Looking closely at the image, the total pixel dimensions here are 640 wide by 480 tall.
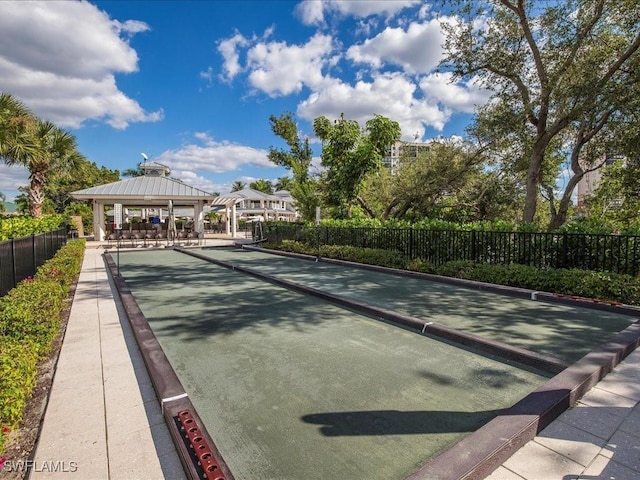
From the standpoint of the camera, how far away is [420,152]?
17.7m

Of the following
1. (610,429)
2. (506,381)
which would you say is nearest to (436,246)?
(506,381)

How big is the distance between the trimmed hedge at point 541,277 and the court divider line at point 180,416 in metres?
6.43

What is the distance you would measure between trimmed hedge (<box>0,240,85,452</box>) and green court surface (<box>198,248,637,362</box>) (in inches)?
178

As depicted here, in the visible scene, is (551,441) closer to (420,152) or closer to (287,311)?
(287,311)

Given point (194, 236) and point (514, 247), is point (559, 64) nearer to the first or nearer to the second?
point (514, 247)

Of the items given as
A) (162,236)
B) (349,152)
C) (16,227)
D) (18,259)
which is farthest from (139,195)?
(18,259)

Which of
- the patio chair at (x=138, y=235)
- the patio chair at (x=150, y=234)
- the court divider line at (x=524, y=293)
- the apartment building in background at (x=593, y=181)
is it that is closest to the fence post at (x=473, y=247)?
the court divider line at (x=524, y=293)

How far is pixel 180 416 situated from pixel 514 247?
7823 mm

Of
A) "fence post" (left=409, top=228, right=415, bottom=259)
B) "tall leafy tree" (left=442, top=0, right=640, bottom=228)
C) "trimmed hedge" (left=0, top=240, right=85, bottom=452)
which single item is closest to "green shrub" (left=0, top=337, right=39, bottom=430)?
"trimmed hedge" (left=0, top=240, right=85, bottom=452)

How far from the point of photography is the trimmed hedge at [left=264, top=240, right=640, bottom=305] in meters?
5.69

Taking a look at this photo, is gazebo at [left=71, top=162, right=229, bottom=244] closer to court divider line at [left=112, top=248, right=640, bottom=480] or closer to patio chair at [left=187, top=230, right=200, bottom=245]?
patio chair at [left=187, top=230, right=200, bottom=245]

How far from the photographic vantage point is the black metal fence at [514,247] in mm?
6531

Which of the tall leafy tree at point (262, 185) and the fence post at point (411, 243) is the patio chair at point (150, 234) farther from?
the tall leafy tree at point (262, 185)

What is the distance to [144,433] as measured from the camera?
2.50 metres
